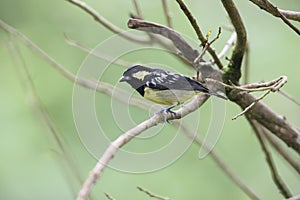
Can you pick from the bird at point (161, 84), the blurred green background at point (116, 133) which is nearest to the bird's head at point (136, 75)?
the bird at point (161, 84)

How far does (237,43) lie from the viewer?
0.92 m

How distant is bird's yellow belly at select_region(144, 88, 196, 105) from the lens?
2.70 ft

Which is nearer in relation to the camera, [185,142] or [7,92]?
[185,142]

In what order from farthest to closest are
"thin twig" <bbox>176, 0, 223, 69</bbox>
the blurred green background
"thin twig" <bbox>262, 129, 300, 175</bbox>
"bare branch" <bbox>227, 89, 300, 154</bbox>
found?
the blurred green background, "thin twig" <bbox>262, 129, 300, 175</bbox>, "bare branch" <bbox>227, 89, 300, 154</bbox>, "thin twig" <bbox>176, 0, 223, 69</bbox>

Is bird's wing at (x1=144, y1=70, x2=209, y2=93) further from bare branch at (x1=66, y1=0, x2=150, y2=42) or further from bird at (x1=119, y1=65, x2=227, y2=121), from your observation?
bare branch at (x1=66, y1=0, x2=150, y2=42)

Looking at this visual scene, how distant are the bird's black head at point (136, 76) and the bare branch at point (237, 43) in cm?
15

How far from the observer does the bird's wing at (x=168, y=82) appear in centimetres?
81

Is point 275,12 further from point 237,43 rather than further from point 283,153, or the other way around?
point 283,153

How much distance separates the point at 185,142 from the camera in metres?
0.92

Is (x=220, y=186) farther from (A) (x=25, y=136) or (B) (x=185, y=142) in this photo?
(B) (x=185, y=142)

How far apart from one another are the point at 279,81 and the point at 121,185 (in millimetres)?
1322

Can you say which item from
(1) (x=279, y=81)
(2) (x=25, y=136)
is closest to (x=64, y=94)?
(2) (x=25, y=136)

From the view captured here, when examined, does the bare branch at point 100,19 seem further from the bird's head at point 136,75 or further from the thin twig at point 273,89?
the thin twig at point 273,89

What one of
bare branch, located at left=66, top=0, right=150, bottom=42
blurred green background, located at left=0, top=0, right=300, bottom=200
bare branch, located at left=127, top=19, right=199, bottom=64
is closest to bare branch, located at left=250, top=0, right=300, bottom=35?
bare branch, located at left=127, top=19, right=199, bottom=64
